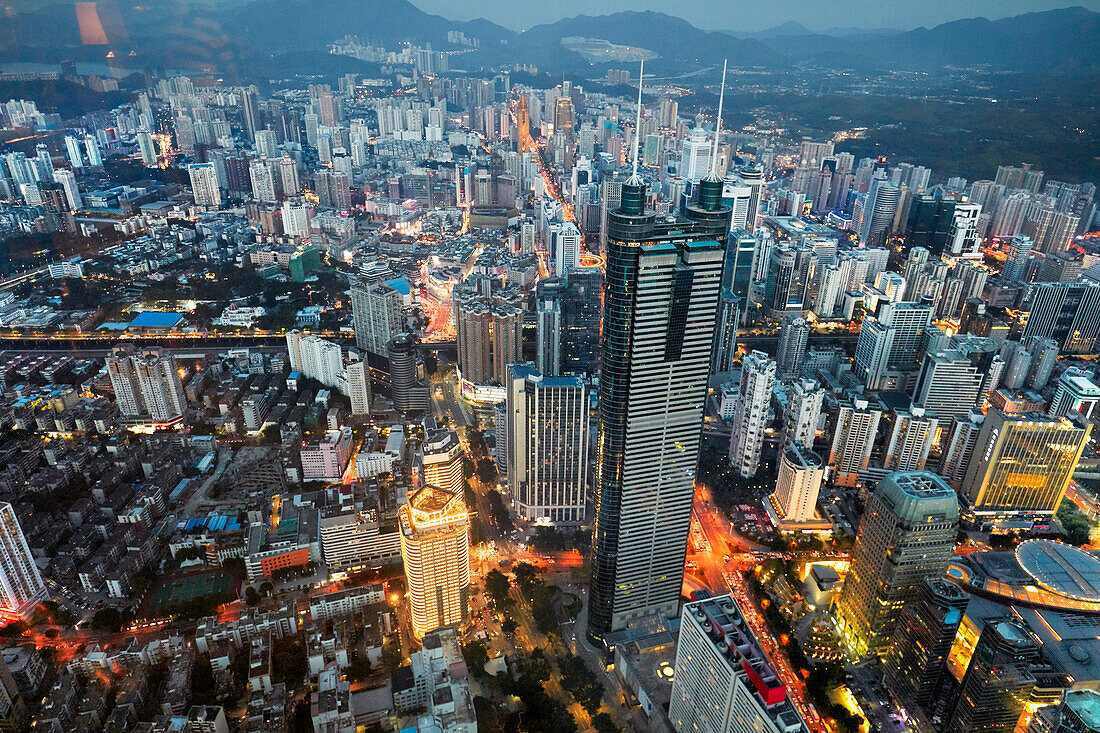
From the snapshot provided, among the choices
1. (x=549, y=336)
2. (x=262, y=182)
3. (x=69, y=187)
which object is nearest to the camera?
(x=549, y=336)

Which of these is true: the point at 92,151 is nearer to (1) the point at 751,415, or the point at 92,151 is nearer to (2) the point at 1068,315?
(1) the point at 751,415

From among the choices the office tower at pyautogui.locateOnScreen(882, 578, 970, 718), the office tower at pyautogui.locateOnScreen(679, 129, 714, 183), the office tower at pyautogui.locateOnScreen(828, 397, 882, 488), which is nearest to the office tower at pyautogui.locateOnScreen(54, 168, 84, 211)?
the office tower at pyautogui.locateOnScreen(679, 129, 714, 183)

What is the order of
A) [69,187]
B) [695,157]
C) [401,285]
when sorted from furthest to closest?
[695,157]
[69,187]
[401,285]

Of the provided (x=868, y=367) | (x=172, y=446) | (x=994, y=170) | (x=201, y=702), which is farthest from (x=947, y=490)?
(x=994, y=170)

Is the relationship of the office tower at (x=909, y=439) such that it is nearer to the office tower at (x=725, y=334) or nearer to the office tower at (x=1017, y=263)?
the office tower at (x=725, y=334)

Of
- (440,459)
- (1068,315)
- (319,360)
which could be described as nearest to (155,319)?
(319,360)

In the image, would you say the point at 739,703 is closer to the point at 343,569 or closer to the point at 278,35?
the point at 343,569
